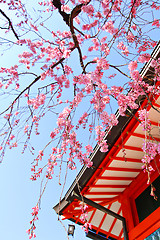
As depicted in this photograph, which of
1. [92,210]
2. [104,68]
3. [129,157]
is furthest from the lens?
[92,210]

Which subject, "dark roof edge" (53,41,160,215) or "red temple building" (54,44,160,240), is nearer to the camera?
"dark roof edge" (53,41,160,215)

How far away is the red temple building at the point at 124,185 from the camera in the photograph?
2791 mm

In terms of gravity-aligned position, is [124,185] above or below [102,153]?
below

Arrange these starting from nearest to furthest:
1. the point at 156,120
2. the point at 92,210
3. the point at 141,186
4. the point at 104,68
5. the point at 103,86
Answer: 1. the point at 104,68
2. the point at 103,86
3. the point at 156,120
4. the point at 141,186
5. the point at 92,210

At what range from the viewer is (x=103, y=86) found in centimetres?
218

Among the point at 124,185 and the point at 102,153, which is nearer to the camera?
the point at 102,153

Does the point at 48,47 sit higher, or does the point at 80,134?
the point at 48,47

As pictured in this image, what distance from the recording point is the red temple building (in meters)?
2.79

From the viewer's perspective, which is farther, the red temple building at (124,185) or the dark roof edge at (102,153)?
the red temple building at (124,185)

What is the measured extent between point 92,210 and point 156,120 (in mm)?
2401

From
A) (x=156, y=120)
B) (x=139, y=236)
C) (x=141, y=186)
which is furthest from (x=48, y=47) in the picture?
(x=139, y=236)

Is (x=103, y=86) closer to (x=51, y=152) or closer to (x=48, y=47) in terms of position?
(x=51, y=152)

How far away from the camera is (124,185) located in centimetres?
394

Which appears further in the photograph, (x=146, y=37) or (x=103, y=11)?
(x=103, y=11)
